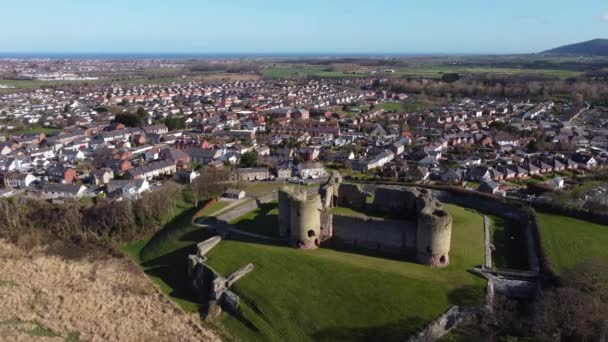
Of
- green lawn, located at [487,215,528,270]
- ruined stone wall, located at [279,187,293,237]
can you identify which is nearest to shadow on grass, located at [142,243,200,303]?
ruined stone wall, located at [279,187,293,237]

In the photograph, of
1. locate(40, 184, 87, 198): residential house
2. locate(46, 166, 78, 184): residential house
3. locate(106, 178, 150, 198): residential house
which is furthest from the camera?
locate(46, 166, 78, 184): residential house

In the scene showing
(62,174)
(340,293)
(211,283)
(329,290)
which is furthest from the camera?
(62,174)

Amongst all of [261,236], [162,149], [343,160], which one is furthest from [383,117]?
[261,236]

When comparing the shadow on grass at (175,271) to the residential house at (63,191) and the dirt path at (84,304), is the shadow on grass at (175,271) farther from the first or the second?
the residential house at (63,191)

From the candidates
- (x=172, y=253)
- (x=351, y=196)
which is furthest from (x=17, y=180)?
(x=351, y=196)

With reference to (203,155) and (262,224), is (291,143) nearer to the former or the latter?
(203,155)

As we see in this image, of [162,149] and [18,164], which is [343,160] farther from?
[18,164]

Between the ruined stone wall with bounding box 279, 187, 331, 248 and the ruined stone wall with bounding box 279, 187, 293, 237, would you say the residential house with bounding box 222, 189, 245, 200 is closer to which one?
the ruined stone wall with bounding box 279, 187, 293, 237
